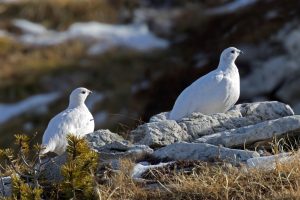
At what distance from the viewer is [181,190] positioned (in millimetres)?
7070

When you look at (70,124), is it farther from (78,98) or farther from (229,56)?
(229,56)

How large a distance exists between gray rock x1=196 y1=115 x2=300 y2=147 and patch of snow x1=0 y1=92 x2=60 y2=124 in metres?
19.7

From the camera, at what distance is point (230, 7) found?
30.9 m

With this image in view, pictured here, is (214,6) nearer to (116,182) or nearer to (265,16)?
(265,16)

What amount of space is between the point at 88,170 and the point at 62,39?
2545cm

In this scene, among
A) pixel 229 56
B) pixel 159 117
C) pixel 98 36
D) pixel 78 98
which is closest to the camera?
pixel 159 117

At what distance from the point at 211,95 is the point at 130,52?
2035 cm

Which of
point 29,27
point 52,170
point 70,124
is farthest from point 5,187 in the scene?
point 29,27

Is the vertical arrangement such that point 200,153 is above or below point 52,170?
above

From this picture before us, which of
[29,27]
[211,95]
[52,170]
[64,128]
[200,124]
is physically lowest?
[52,170]

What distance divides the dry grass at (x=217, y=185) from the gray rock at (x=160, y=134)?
3.98ft

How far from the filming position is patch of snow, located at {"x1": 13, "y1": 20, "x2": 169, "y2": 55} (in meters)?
31.8

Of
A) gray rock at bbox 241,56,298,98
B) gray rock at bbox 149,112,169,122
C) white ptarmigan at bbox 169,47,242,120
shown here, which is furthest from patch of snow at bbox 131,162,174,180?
gray rock at bbox 241,56,298,98

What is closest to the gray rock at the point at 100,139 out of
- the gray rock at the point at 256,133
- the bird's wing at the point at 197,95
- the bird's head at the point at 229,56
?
the gray rock at the point at 256,133
